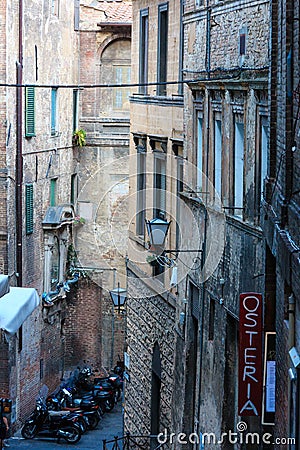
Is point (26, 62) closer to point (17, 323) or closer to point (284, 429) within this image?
point (17, 323)

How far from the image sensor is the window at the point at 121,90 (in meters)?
34.8

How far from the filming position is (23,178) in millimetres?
29188

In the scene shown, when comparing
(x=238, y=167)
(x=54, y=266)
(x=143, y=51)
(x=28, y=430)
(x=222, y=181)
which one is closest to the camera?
(x=238, y=167)

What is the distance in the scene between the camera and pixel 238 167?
14.1m

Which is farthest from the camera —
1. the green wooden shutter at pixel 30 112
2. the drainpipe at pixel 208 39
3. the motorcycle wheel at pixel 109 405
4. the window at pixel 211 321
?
the motorcycle wheel at pixel 109 405

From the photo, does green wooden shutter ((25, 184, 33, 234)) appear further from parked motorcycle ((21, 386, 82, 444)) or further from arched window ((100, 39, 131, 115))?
arched window ((100, 39, 131, 115))

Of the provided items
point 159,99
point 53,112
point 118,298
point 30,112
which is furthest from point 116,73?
point 159,99

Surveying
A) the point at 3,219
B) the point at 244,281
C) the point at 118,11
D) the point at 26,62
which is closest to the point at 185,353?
the point at 244,281

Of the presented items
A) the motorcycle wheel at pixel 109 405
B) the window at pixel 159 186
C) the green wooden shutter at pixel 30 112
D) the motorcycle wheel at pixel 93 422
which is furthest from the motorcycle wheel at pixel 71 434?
the window at pixel 159 186

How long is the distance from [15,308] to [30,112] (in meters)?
14.6

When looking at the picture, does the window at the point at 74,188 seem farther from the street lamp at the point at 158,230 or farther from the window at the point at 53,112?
the street lamp at the point at 158,230

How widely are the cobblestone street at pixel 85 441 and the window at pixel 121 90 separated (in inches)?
408

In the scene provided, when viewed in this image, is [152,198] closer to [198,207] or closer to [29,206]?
[198,207]

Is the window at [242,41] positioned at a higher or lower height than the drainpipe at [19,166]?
higher
